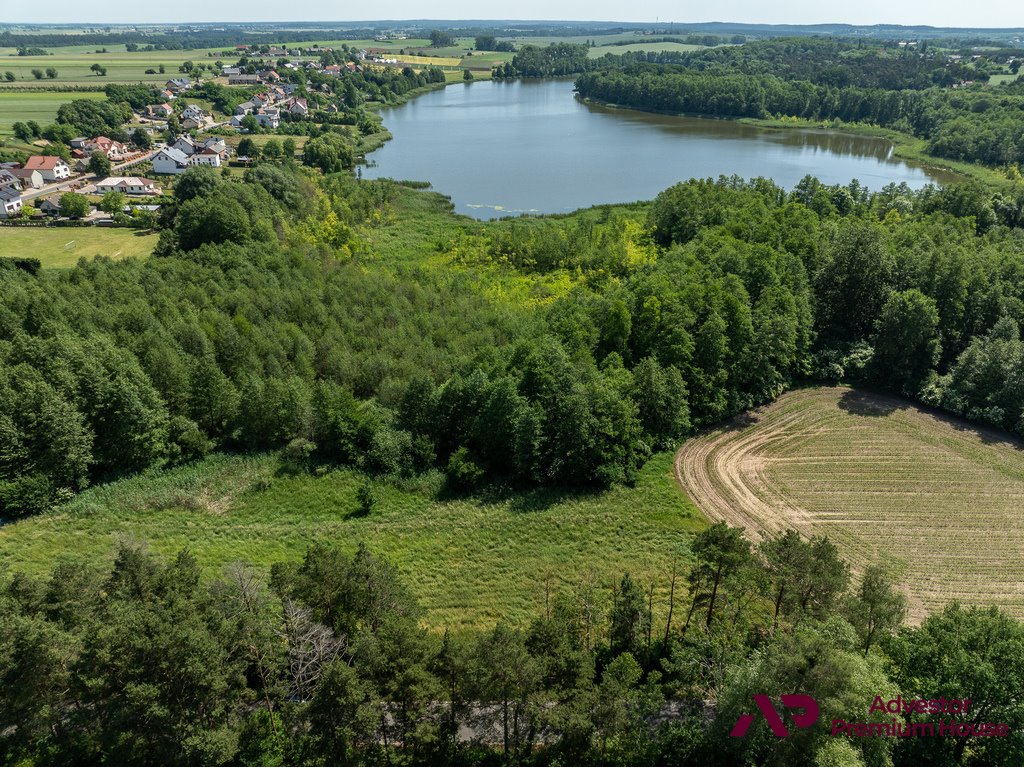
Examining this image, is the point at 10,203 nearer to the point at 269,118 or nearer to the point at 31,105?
the point at 269,118

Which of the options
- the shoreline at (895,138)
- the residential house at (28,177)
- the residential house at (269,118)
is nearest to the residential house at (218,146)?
the residential house at (269,118)

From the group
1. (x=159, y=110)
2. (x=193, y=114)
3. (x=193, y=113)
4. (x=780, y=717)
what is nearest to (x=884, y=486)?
(x=780, y=717)

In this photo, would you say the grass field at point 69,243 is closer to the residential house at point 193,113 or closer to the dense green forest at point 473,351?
the dense green forest at point 473,351

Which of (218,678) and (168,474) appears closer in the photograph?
(218,678)

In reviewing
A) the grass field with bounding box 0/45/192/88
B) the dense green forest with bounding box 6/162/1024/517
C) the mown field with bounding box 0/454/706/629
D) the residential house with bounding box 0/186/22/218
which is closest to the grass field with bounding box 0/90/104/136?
the grass field with bounding box 0/45/192/88

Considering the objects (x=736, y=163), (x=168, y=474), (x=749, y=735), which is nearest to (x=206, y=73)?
(x=736, y=163)

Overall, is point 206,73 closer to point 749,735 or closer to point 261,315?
point 261,315
